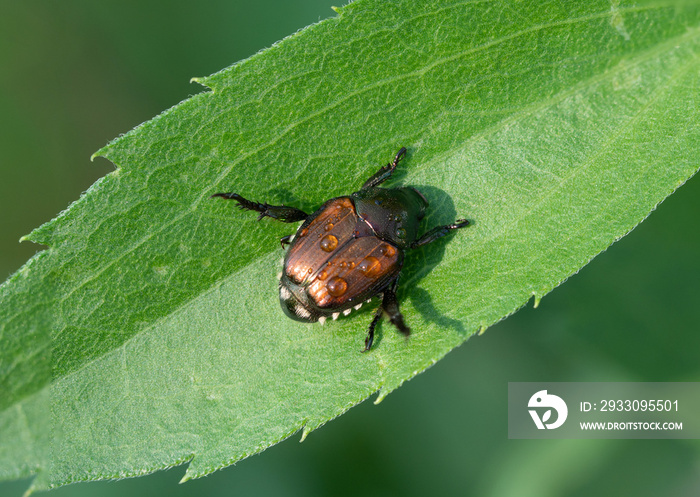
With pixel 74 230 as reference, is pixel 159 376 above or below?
below

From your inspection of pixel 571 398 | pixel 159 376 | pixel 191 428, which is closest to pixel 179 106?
pixel 159 376

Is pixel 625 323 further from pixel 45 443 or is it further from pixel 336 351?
pixel 45 443

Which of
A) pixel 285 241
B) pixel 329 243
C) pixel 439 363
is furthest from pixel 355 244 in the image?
pixel 439 363

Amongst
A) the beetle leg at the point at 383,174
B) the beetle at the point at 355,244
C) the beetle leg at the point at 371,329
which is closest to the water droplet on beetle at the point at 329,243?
the beetle at the point at 355,244

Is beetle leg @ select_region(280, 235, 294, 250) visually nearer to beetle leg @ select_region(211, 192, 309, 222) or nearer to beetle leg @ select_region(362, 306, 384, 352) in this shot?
beetle leg @ select_region(211, 192, 309, 222)

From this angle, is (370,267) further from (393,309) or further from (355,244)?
(393,309)

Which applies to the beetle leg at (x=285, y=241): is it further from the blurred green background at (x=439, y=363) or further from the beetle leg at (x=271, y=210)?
the blurred green background at (x=439, y=363)
